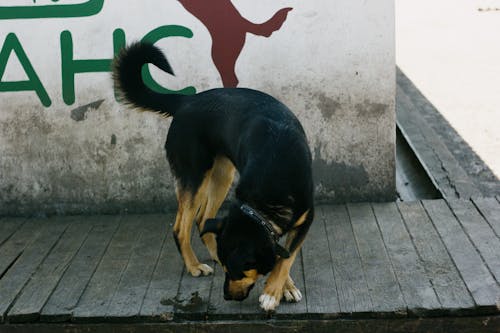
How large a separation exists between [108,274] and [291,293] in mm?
1162

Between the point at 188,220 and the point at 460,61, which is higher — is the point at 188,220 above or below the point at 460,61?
above

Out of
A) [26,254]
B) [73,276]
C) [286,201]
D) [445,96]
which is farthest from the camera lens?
[445,96]

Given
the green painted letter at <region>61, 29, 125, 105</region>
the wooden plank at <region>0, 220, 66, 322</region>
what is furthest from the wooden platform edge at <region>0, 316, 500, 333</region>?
the green painted letter at <region>61, 29, 125, 105</region>

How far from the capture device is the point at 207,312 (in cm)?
411

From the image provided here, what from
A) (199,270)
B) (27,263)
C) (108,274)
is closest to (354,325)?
(199,270)

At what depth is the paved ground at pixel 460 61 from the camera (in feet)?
24.0

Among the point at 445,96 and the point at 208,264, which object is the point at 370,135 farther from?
the point at 445,96

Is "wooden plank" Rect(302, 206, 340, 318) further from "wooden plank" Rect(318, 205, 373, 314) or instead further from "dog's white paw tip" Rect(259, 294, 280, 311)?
"dog's white paw tip" Rect(259, 294, 280, 311)

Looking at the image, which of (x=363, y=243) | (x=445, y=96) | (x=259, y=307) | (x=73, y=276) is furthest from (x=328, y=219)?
(x=445, y=96)

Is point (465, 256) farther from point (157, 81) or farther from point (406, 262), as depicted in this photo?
point (157, 81)

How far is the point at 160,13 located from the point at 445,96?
4.30 m

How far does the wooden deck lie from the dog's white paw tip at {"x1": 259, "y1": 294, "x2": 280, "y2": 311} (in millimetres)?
48

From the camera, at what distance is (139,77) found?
15.2 ft

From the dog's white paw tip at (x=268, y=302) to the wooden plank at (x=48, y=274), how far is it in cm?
121
